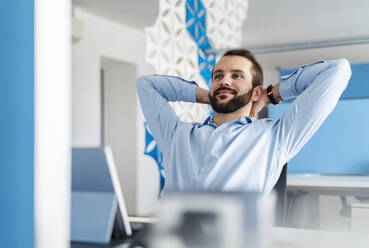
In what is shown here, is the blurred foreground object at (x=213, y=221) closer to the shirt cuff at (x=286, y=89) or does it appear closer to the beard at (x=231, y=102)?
the beard at (x=231, y=102)

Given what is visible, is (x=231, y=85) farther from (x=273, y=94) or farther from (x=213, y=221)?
→ (x=213, y=221)

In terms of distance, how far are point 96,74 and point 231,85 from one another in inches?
187

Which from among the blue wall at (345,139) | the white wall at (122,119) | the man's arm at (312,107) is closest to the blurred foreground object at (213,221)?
the man's arm at (312,107)

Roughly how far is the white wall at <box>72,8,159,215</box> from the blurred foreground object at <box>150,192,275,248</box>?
5.11m

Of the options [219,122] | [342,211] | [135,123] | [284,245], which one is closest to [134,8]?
[135,123]

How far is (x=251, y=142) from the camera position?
136 centimetres

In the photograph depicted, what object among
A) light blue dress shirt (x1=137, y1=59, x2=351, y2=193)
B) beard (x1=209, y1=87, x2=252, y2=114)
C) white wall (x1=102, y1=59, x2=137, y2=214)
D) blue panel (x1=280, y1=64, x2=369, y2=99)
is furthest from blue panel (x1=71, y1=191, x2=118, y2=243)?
white wall (x1=102, y1=59, x2=137, y2=214)

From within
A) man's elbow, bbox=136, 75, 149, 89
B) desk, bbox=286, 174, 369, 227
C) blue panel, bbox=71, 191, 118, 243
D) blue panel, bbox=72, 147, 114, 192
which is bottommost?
desk, bbox=286, 174, 369, 227

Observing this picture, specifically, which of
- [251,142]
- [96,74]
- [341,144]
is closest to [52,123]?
[251,142]

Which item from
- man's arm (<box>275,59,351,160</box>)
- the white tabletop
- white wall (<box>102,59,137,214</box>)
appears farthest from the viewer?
white wall (<box>102,59,137,214</box>)

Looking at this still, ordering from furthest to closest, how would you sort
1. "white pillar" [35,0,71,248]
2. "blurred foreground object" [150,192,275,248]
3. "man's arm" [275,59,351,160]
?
1. "man's arm" [275,59,351,160]
2. "white pillar" [35,0,71,248]
3. "blurred foreground object" [150,192,275,248]

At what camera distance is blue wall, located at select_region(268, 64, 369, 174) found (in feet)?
9.93

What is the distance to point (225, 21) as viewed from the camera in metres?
3.90

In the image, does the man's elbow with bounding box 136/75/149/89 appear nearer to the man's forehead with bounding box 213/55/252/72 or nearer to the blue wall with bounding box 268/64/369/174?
the man's forehead with bounding box 213/55/252/72
